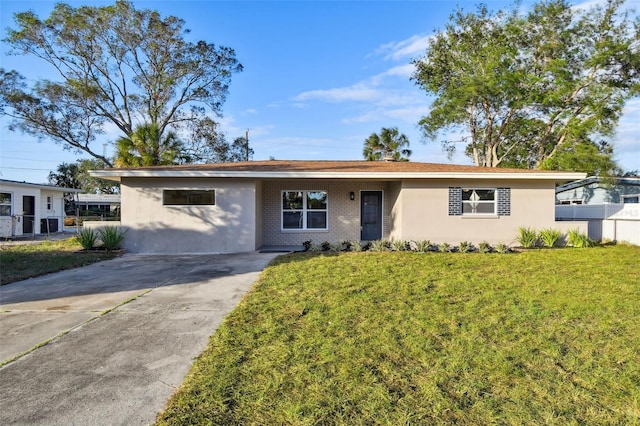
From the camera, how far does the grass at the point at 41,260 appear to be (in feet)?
26.3

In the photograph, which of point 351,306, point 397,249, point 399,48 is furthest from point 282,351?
point 399,48

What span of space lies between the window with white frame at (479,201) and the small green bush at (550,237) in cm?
174

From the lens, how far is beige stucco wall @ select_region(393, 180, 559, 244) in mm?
12102

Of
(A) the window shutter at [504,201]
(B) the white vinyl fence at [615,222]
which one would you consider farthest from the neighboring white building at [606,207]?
(A) the window shutter at [504,201]

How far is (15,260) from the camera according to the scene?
31.9 feet

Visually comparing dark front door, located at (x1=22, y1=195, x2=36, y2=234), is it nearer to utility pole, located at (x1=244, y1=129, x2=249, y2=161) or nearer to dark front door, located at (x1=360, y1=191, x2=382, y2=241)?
utility pole, located at (x1=244, y1=129, x2=249, y2=161)

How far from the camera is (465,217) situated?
12234 millimetres

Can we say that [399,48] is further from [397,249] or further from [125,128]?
[125,128]

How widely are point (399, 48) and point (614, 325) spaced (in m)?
14.2

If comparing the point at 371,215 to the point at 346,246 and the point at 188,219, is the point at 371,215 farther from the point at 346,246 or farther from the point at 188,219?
the point at 188,219

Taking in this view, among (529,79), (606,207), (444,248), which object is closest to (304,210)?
(444,248)

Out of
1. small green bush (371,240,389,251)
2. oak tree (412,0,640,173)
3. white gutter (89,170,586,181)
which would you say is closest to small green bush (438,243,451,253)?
small green bush (371,240,389,251)

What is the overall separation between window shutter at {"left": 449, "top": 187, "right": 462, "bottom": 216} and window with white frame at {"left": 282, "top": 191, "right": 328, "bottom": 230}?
14.6 feet

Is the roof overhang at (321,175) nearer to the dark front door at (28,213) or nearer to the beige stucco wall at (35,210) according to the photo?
the beige stucco wall at (35,210)
